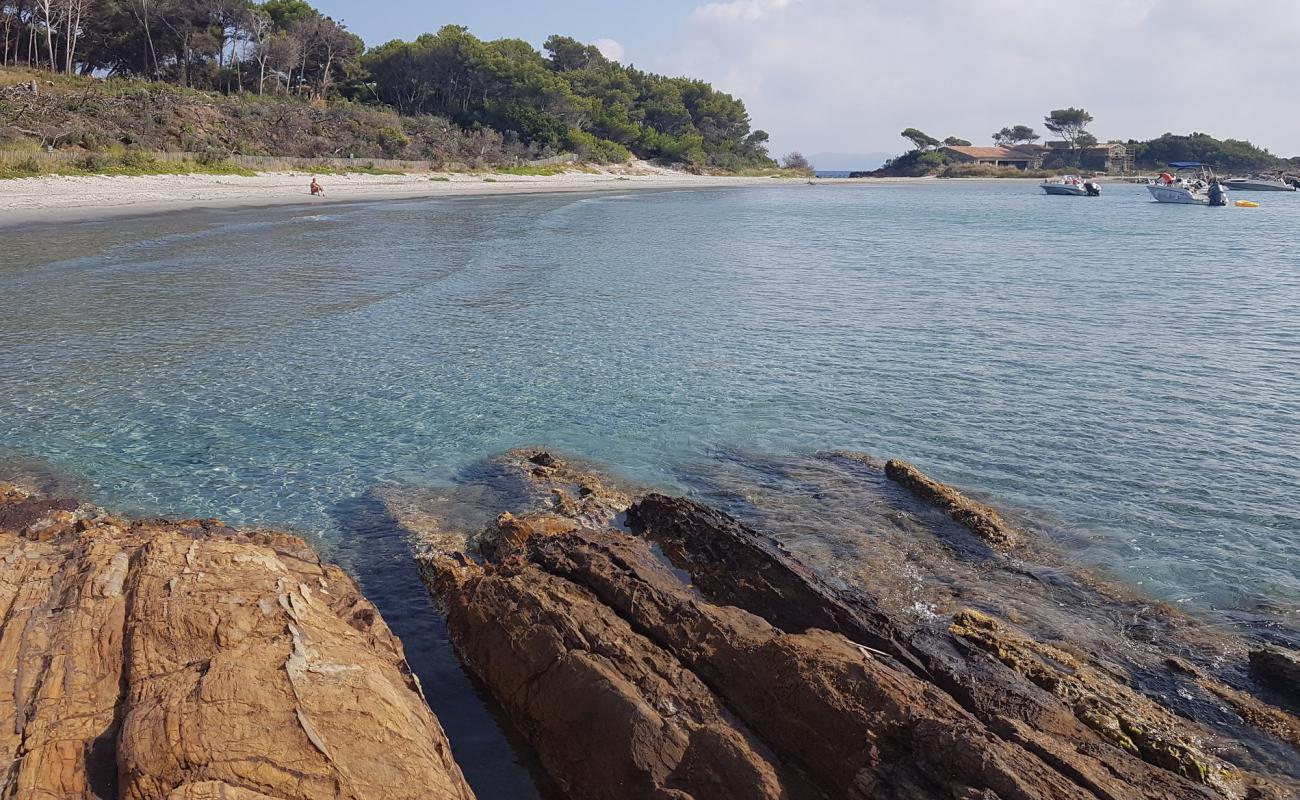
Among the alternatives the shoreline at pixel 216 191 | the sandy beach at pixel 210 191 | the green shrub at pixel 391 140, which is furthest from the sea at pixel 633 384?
the green shrub at pixel 391 140

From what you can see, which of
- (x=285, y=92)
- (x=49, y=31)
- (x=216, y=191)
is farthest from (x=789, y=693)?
(x=285, y=92)

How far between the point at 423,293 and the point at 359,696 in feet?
65.3

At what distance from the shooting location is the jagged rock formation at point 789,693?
4387mm

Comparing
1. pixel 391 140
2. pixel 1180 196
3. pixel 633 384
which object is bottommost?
pixel 633 384

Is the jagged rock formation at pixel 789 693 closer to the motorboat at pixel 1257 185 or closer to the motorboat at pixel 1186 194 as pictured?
the motorboat at pixel 1186 194

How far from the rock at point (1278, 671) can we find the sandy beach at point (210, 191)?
1560 inches

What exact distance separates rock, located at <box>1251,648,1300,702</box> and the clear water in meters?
1.22

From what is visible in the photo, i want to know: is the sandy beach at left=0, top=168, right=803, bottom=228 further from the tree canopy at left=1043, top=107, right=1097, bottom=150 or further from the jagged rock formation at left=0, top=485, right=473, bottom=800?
the tree canopy at left=1043, top=107, right=1097, bottom=150

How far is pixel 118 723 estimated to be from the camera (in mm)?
4145

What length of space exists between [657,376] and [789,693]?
10846mm

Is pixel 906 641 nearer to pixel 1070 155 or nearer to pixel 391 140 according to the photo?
pixel 391 140

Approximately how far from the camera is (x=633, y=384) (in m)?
14.9

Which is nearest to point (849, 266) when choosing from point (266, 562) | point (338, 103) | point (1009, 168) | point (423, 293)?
point (423, 293)

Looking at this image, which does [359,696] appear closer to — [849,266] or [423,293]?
[423,293]
